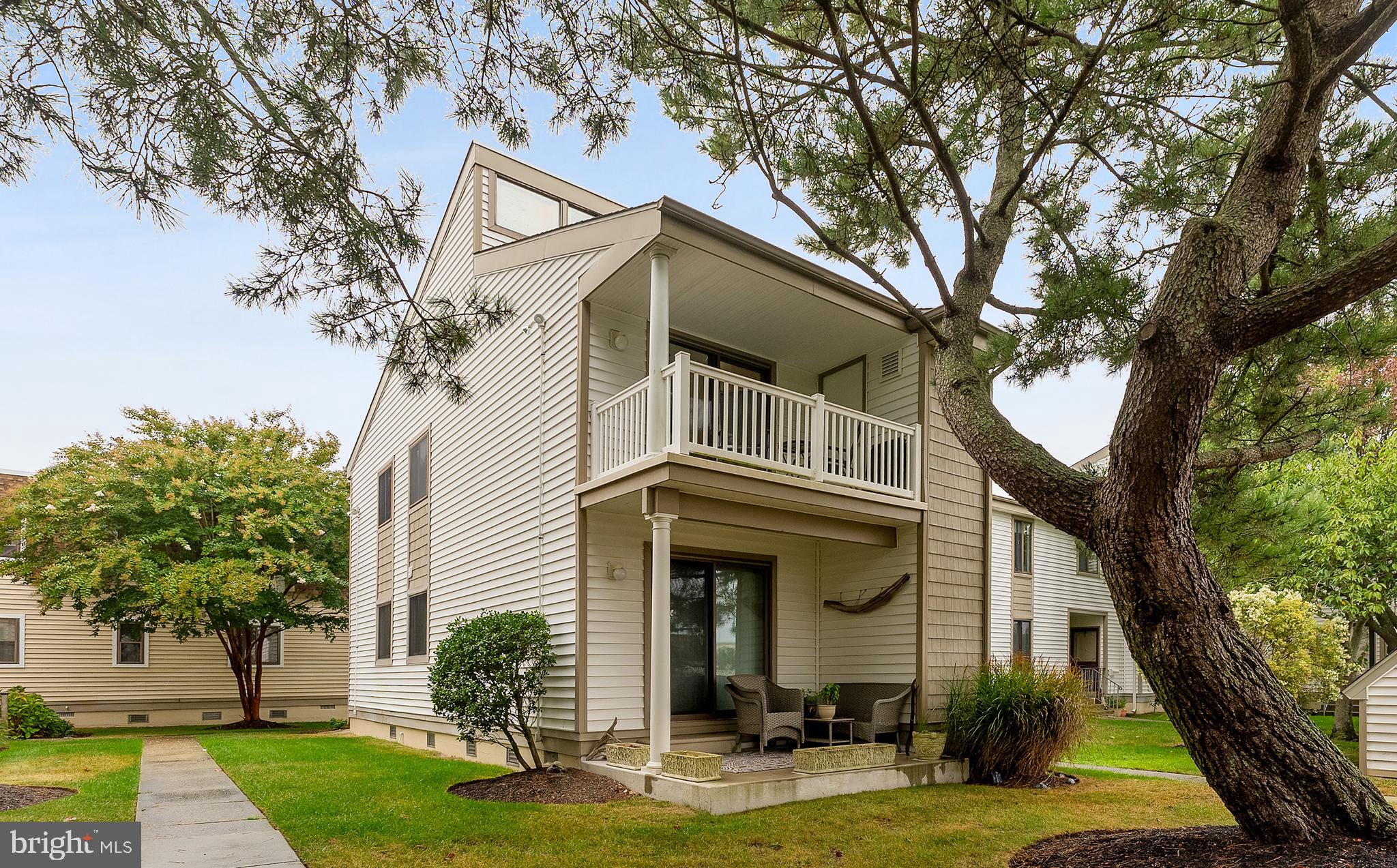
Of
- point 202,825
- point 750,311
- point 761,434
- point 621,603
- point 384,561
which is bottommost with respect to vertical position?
point 202,825

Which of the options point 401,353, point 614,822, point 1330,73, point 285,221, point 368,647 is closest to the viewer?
point 1330,73

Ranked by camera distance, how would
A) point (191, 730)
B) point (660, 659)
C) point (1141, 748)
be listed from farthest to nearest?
point (191, 730), point (1141, 748), point (660, 659)

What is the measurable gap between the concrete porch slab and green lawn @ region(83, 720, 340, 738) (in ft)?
40.0

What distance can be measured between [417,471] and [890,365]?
7990 mm

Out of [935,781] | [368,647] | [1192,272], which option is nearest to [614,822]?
[935,781]

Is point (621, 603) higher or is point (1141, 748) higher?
point (621, 603)

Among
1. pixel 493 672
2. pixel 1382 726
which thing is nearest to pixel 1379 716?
pixel 1382 726

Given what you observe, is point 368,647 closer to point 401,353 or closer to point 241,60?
point 401,353

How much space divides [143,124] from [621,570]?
5967 millimetres

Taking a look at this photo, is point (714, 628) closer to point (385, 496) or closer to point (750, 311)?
point (750, 311)

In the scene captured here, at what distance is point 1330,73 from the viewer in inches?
193

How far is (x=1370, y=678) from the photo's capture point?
9953 mm

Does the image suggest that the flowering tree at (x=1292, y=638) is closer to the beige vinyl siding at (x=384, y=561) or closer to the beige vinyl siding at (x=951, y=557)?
the beige vinyl siding at (x=951, y=557)

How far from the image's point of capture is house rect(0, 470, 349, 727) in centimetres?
1998
